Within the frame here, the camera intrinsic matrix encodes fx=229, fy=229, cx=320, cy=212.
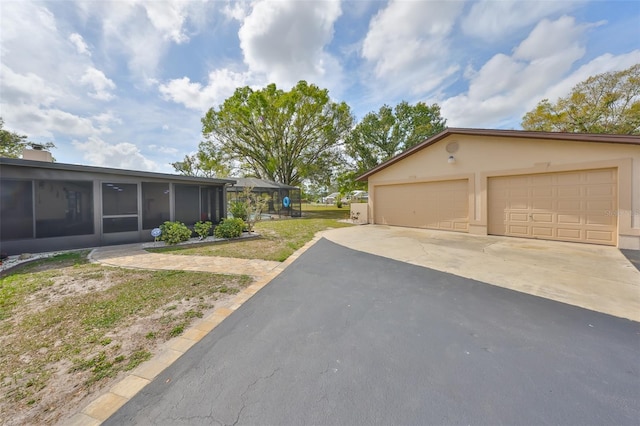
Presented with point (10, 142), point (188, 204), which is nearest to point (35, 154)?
point (188, 204)

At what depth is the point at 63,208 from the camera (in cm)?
659

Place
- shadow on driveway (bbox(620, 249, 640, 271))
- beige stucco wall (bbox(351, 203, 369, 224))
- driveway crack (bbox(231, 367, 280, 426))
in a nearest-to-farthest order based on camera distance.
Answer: driveway crack (bbox(231, 367, 280, 426)), shadow on driveway (bbox(620, 249, 640, 271)), beige stucco wall (bbox(351, 203, 369, 224))

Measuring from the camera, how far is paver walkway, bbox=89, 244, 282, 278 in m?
4.90

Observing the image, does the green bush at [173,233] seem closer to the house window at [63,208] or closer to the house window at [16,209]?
the house window at [63,208]

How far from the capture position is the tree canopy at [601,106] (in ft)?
43.0

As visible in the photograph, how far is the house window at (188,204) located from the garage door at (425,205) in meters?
8.63

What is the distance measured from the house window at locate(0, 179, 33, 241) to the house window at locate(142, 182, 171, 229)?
246 centimetres

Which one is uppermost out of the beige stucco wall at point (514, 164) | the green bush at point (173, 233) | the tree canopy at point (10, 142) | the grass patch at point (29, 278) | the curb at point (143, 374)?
the tree canopy at point (10, 142)

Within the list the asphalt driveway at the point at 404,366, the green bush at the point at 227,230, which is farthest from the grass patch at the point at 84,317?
the green bush at the point at 227,230

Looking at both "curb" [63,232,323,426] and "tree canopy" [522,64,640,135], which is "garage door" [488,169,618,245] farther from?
"tree canopy" [522,64,640,135]

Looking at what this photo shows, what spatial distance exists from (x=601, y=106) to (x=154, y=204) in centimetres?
2446

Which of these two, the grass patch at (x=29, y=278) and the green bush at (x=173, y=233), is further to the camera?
the green bush at (x=173, y=233)

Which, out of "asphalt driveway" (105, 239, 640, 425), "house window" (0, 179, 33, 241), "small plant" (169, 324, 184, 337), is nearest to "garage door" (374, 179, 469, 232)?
"asphalt driveway" (105, 239, 640, 425)

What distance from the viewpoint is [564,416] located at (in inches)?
59.5
